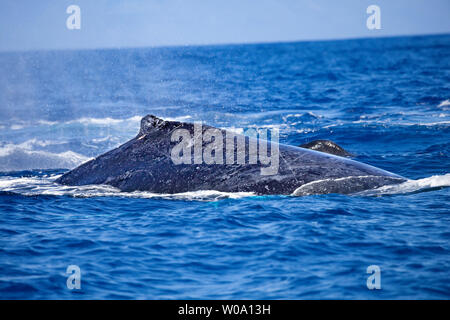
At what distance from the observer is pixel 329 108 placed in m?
28.8

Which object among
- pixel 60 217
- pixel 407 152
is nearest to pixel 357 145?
pixel 407 152

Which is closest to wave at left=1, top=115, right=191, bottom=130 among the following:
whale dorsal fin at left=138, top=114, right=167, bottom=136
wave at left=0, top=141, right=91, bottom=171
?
wave at left=0, top=141, right=91, bottom=171

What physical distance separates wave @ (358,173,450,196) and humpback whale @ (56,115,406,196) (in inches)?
5.9

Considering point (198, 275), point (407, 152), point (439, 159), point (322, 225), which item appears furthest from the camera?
point (407, 152)

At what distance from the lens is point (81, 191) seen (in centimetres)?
1134

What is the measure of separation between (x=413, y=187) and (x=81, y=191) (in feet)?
21.3

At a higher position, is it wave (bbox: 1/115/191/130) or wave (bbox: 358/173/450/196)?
wave (bbox: 1/115/191/130)

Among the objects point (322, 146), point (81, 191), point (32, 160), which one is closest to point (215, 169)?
point (81, 191)

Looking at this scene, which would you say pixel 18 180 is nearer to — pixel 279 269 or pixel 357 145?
pixel 279 269

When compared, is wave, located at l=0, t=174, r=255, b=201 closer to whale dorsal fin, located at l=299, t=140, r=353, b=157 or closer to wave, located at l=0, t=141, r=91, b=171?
wave, located at l=0, t=141, r=91, b=171

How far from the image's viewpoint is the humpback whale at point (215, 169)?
34.3 ft

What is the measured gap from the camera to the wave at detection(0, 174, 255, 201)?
10422mm

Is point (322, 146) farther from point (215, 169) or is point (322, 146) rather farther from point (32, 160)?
point (32, 160)
